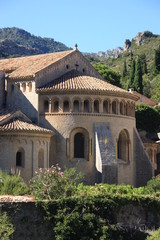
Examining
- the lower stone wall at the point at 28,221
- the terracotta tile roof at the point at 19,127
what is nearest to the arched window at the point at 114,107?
the terracotta tile roof at the point at 19,127

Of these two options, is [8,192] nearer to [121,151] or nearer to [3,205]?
[3,205]

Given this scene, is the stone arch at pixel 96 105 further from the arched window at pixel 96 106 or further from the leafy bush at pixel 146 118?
the leafy bush at pixel 146 118

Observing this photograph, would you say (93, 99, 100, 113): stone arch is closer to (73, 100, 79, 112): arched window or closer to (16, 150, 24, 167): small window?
(73, 100, 79, 112): arched window

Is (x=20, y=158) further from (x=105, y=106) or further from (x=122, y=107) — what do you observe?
(x=122, y=107)

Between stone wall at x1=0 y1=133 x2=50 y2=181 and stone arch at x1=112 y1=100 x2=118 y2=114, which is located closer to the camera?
stone wall at x1=0 y1=133 x2=50 y2=181

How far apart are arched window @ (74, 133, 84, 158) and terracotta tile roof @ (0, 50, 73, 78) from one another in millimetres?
6900

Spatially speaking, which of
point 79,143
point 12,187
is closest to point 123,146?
point 79,143

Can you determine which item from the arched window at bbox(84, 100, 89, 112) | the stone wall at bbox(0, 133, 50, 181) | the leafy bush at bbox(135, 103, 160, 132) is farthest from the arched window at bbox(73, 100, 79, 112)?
the leafy bush at bbox(135, 103, 160, 132)

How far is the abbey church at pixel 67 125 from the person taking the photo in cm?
3650

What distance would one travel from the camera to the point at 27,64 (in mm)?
Result: 44625

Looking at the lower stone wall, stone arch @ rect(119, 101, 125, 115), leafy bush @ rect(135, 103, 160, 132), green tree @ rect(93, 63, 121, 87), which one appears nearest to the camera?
the lower stone wall

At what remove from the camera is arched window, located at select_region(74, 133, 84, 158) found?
40562 millimetres

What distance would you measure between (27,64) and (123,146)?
1222 centimetres

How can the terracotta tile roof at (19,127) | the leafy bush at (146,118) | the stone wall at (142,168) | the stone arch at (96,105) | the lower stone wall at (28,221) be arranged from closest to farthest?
the lower stone wall at (28,221) → the terracotta tile roof at (19,127) → the stone arch at (96,105) → the stone wall at (142,168) → the leafy bush at (146,118)
